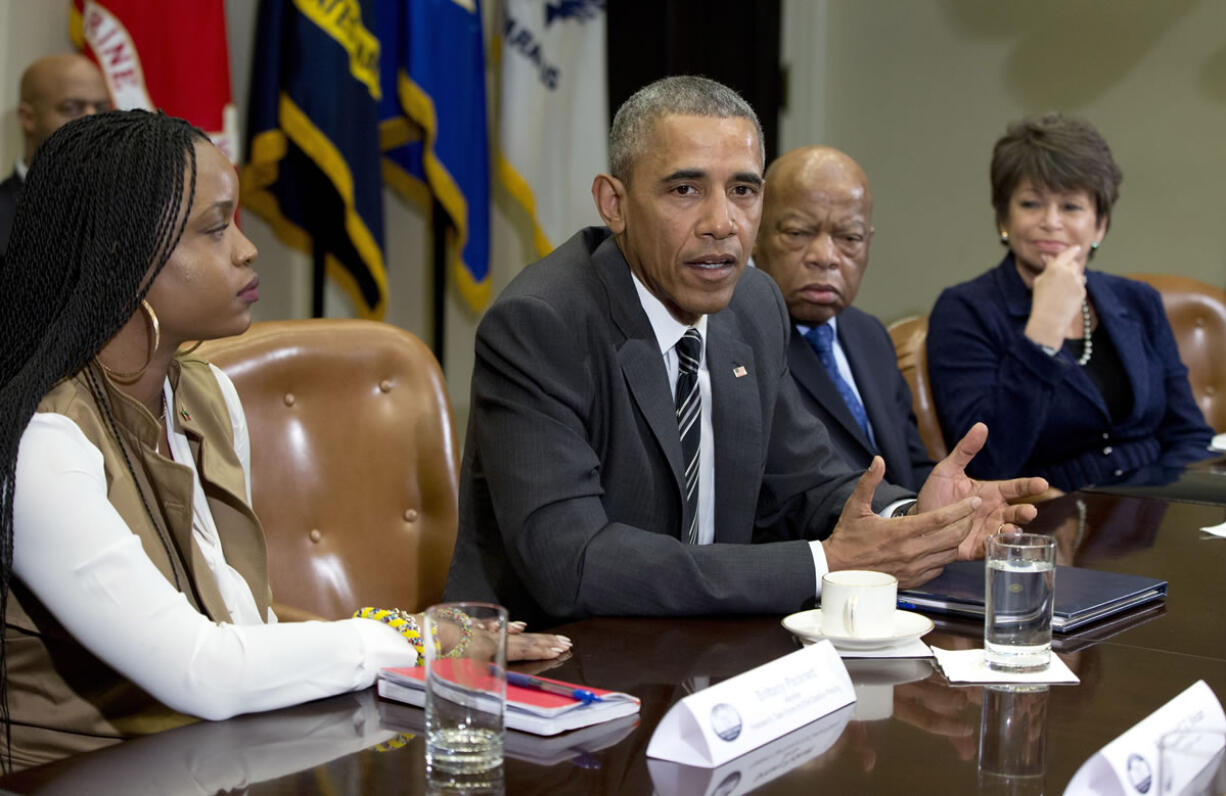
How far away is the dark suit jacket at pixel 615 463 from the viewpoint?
1598 mm

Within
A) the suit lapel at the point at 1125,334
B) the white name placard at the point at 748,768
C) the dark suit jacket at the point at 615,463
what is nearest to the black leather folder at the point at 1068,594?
the dark suit jacket at the point at 615,463

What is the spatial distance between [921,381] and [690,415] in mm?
1458

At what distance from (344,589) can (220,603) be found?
0.50 meters

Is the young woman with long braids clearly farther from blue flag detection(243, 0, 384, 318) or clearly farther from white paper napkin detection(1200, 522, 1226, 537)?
blue flag detection(243, 0, 384, 318)

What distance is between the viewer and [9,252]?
1.47m

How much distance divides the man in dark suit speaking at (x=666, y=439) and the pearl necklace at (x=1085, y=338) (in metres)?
1.38

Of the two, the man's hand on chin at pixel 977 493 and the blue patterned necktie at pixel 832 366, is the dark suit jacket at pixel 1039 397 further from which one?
the man's hand on chin at pixel 977 493

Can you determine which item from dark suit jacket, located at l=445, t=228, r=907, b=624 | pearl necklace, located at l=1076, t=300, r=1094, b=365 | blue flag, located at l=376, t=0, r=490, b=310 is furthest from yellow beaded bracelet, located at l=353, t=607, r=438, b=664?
blue flag, located at l=376, t=0, r=490, b=310

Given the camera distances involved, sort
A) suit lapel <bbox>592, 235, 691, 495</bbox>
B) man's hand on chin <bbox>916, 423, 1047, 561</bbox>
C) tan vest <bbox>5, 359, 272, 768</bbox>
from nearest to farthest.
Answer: tan vest <bbox>5, 359, 272, 768</bbox> → man's hand on chin <bbox>916, 423, 1047, 561</bbox> → suit lapel <bbox>592, 235, 691, 495</bbox>

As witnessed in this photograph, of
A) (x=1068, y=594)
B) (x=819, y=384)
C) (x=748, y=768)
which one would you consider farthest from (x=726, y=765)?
(x=819, y=384)

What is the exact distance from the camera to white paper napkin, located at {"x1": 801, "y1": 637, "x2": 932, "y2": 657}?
1399 millimetres

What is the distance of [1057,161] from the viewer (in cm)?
321

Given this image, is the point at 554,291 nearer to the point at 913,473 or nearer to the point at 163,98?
the point at 913,473

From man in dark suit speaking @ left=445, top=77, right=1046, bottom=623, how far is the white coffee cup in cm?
15
